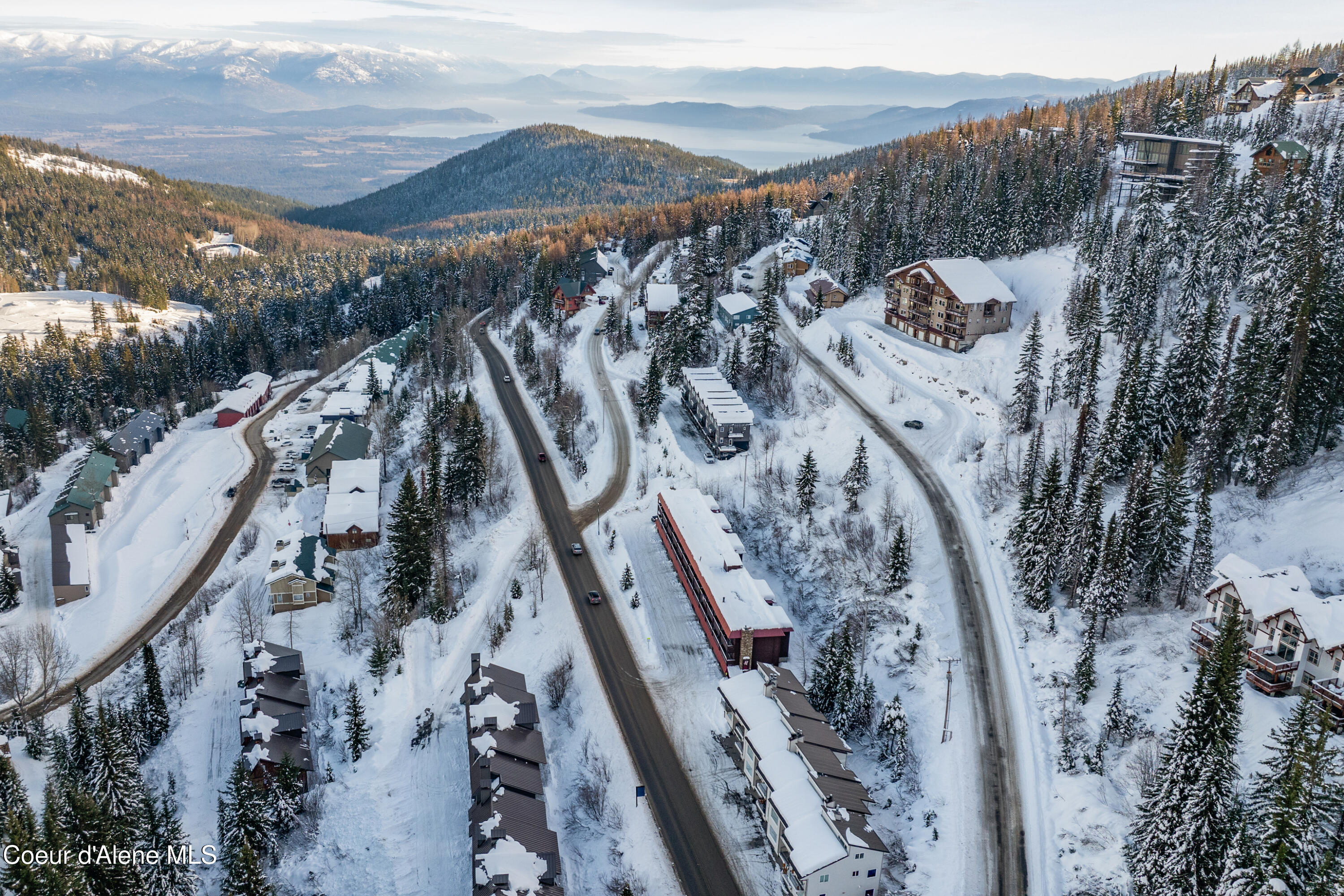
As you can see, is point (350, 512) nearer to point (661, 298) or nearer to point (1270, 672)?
point (661, 298)

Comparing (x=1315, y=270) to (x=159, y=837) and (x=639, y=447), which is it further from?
(x=159, y=837)

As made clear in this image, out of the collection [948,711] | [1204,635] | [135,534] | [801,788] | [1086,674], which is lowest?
[135,534]

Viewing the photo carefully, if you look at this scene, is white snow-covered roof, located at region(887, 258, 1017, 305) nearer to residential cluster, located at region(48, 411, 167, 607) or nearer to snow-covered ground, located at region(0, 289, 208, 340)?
residential cluster, located at region(48, 411, 167, 607)

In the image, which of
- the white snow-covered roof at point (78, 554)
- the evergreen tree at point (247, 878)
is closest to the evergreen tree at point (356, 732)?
the evergreen tree at point (247, 878)

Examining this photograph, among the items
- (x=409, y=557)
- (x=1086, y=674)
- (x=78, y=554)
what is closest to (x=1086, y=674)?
(x=1086, y=674)

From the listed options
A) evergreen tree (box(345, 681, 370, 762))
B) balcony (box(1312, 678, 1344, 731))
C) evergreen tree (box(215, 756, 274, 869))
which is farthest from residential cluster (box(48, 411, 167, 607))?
balcony (box(1312, 678, 1344, 731))
